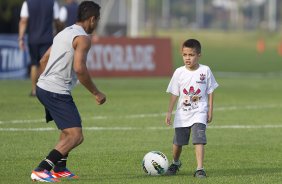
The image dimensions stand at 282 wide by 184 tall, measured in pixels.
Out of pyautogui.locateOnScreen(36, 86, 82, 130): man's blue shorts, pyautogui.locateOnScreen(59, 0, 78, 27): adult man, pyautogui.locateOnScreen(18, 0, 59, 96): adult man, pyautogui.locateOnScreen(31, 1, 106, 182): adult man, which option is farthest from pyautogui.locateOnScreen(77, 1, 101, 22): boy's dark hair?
pyautogui.locateOnScreen(59, 0, 78, 27): adult man

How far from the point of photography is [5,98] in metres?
21.8

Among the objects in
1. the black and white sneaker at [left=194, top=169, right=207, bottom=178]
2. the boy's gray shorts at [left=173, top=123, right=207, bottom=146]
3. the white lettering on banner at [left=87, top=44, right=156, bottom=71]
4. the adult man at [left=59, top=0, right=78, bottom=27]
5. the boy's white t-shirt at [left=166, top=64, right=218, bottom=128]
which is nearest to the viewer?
the black and white sneaker at [left=194, top=169, right=207, bottom=178]

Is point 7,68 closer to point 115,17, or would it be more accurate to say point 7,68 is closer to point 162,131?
point 162,131

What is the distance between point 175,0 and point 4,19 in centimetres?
8665

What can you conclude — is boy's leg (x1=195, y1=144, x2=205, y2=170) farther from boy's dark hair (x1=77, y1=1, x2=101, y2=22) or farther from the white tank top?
boy's dark hair (x1=77, y1=1, x2=101, y2=22)

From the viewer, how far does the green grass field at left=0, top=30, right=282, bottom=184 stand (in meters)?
11.8

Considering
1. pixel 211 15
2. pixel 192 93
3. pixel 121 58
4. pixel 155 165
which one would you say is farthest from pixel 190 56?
pixel 211 15

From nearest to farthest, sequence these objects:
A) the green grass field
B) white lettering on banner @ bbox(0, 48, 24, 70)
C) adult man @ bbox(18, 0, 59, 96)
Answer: the green grass field
adult man @ bbox(18, 0, 59, 96)
white lettering on banner @ bbox(0, 48, 24, 70)

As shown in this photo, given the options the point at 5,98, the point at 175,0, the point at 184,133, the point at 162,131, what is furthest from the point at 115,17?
the point at 175,0

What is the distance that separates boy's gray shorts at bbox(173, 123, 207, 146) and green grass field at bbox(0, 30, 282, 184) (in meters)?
0.39

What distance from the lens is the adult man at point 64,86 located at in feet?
36.0

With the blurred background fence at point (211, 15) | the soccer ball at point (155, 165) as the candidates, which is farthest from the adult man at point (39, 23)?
the blurred background fence at point (211, 15)

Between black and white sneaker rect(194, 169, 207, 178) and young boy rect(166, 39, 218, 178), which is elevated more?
young boy rect(166, 39, 218, 178)

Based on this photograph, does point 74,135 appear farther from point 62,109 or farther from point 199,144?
point 199,144
